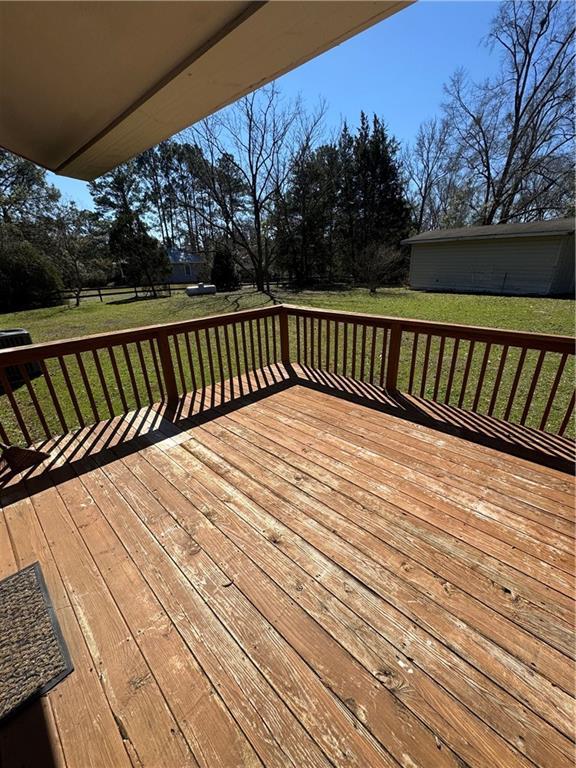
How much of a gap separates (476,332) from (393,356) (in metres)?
0.89

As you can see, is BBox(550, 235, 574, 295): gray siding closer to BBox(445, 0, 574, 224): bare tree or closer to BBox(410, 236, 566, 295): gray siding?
BBox(410, 236, 566, 295): gray siding

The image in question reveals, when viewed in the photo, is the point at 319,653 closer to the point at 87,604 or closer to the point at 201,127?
the point at 87,604

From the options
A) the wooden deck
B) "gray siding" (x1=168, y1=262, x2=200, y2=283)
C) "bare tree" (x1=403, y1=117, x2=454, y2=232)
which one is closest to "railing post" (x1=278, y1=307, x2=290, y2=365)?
the wooden deck

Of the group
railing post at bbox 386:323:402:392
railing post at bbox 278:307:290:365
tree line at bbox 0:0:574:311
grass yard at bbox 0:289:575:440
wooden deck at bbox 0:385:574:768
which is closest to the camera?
wooden deck at bbox 0:385:574:768

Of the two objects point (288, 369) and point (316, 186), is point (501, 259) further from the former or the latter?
point (316, 186)

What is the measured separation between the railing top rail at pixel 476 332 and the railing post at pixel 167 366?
1.83 meters

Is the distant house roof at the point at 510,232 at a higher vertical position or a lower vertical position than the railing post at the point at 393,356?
higher

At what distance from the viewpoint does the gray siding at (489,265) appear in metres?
11.7

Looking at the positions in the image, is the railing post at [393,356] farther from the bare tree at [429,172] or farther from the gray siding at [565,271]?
the bare tree at [429,172]

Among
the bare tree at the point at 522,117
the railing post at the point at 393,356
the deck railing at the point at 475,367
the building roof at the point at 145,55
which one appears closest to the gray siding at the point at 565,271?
the deck railing at the point at 475,367

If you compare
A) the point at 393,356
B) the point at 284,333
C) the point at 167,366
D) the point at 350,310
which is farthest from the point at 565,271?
the point at 167,366

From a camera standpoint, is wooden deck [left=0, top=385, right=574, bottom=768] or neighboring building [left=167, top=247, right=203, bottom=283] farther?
neighboring building [left=167, top=247, right=203, bottom=283]

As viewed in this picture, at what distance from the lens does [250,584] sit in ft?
5.21

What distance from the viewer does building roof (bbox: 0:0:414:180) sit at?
1090 mm
